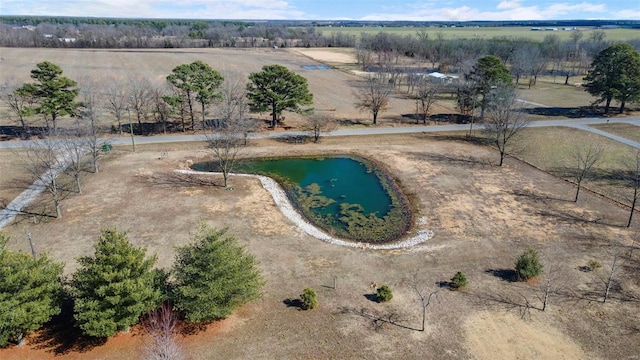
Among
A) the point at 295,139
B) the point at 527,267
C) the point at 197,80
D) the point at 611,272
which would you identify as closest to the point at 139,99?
the point at 197,80

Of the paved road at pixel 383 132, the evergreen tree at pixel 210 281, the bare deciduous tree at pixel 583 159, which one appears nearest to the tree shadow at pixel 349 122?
the paved road at pixel 383 132

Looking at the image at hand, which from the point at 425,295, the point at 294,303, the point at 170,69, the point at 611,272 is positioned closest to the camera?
the point at 294,303

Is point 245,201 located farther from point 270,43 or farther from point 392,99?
point 270,43

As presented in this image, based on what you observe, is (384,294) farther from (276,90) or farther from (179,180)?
(276,90)

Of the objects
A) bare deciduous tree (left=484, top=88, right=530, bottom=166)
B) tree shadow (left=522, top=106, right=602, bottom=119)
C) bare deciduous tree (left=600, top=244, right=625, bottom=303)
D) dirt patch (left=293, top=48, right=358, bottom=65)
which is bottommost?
bare deciduous tree (left=600, top=244, right=625, bottom=303)

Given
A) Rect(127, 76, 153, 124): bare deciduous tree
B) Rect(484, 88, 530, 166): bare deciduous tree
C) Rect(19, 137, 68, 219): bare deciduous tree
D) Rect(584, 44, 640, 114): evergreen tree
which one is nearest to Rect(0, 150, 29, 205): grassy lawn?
Rect(19, 137, 68, 219): bare deciduous tree

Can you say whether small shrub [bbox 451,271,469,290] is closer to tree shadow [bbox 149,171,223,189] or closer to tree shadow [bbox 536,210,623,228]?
tree shadow [bbox 536,210,623,228]
